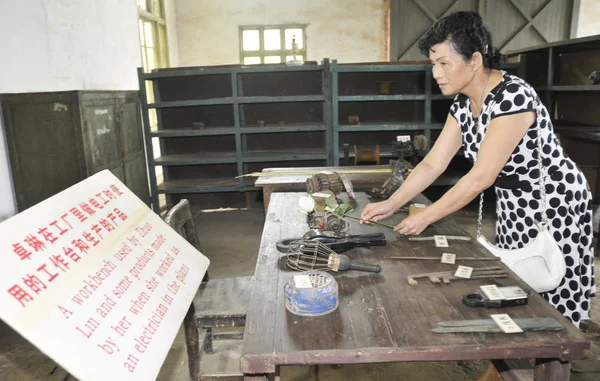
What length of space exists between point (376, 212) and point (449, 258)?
0.51 meters

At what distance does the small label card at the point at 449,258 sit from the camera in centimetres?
152

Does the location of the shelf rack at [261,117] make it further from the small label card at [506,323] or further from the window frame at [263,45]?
the small label card at [506,323]

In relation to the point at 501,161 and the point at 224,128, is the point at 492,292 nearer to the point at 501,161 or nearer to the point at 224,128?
the point at 501,161

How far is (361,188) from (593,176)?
2.37 metres

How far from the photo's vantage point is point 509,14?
7.50 m

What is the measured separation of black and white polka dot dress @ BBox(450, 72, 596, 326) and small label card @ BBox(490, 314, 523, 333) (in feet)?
2.57

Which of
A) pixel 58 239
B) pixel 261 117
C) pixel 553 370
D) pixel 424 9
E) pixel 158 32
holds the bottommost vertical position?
pixel 553 370

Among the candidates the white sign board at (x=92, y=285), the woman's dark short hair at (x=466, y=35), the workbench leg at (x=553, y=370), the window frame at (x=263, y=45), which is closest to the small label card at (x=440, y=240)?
the workbench leg at (x=553, y=370)

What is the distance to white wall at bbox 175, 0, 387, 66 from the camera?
793cm

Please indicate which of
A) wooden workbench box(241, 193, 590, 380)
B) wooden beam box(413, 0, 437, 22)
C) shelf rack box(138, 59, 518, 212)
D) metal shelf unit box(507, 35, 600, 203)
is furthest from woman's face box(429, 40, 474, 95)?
wooden beam box(413, 0, 437, 22)

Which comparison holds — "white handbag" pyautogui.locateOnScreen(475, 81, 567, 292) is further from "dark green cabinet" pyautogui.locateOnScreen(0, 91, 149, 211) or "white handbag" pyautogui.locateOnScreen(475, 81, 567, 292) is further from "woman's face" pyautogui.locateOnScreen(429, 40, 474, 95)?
"dark green cabinet" pyautogui.locateOnScreen(0, 91, 149, 211)

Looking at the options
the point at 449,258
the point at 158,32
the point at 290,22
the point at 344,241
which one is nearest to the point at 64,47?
the point at 158,32

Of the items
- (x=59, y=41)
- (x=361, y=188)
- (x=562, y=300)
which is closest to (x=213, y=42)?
(x=59, y=41)

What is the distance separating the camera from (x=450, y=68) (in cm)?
169
